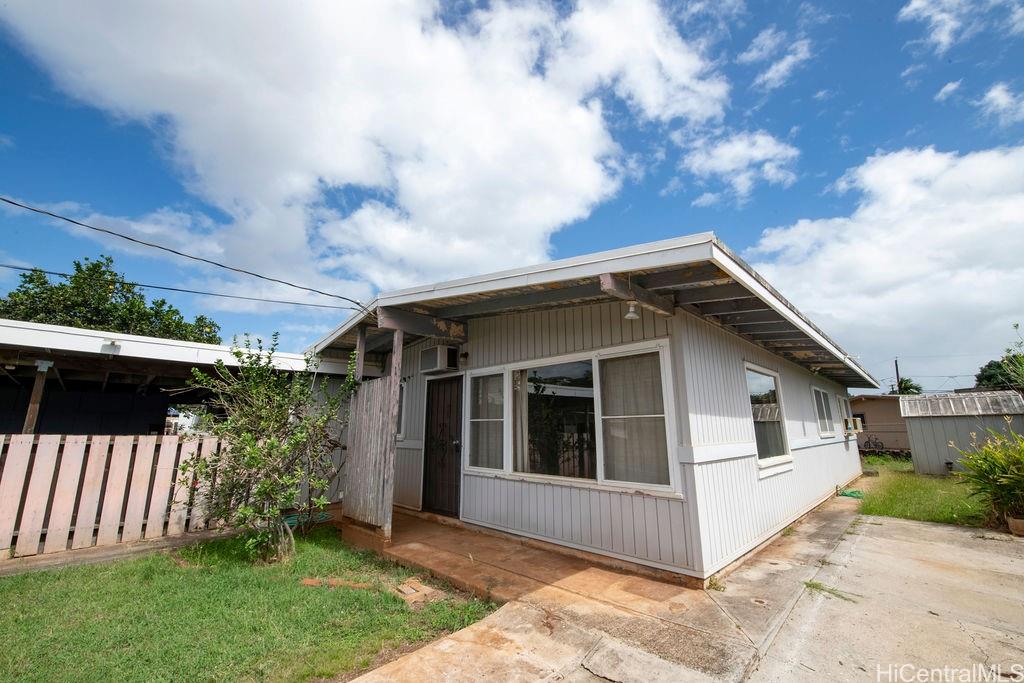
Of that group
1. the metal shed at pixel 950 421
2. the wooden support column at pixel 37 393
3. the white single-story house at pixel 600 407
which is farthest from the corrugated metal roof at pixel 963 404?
the wooden support column at pixel 37 393

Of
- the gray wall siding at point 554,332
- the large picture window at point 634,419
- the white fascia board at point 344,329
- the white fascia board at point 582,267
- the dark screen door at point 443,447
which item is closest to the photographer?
the white fascia board at point 582,267

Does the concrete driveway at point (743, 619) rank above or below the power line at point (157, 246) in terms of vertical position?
below

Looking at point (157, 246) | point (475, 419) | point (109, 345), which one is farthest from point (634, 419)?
point (109, 345)

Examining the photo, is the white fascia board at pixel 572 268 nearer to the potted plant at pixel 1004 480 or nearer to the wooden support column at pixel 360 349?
the wooden support column at pixel 360 349

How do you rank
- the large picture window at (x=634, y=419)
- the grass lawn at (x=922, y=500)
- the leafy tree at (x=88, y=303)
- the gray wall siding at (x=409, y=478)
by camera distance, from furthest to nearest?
the leafy tree at (x=88, y=303), the gray wall siding at (x=409, y=478), the grass lawn at (x=922, y=500), the large picture window at (x=634, y=419)

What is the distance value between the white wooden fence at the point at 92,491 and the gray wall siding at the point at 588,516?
319 centimetres

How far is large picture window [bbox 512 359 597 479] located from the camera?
163 inches

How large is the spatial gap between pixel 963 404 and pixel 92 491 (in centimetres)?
1864

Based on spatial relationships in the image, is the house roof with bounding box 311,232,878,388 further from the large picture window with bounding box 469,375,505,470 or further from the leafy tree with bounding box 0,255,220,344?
the leafy tree with bounding box 0,255,220,344

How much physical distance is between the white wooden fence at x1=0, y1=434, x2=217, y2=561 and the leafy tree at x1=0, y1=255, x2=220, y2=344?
18363 millimetres

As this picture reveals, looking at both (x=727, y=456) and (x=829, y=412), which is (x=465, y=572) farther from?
A: (x=829, y=412)

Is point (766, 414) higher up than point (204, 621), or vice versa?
point (766, 414)

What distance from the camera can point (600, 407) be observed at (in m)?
4.01

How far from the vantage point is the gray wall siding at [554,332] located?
3.90 meters
